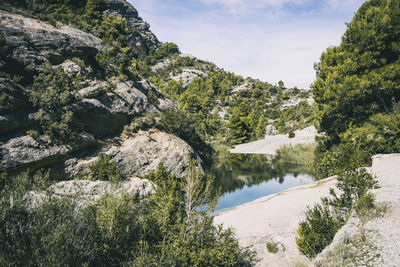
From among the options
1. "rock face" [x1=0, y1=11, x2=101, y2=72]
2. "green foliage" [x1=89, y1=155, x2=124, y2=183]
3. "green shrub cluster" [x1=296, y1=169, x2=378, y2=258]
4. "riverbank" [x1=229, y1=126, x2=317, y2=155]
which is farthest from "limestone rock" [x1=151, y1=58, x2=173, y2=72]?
"green shrub cluster" [x1=296, y1=169, x2=378, y2=258]

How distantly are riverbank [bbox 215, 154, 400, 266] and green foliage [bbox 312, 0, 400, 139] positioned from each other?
22.6 ft

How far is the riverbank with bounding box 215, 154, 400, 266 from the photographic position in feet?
19.8

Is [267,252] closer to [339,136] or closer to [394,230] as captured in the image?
[394,230]

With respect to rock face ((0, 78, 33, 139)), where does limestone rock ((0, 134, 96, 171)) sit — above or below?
below

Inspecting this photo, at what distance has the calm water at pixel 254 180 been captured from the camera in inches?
785

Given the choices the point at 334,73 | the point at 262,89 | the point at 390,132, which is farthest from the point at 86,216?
the point at 262,89

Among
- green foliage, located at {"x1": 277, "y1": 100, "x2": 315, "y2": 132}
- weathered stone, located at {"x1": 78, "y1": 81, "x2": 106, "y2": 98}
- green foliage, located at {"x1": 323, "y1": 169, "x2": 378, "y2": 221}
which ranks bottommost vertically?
green foliage, located at {"x1": 323, "y1": 169, "x2": 378, "y2": 221}

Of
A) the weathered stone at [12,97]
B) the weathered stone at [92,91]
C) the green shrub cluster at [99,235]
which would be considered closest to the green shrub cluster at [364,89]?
the green shrub cluster at [99,235]

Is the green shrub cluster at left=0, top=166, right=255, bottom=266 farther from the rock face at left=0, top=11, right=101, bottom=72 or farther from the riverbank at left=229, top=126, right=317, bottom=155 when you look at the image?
the riverbank at left=229, top=126, right=317, bottom=155

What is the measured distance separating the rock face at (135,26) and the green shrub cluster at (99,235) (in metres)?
80.7

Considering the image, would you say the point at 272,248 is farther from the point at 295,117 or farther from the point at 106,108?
the point at 295,117

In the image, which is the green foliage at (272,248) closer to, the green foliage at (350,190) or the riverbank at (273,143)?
the green foliage at (350,190)

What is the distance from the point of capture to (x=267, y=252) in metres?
8.80

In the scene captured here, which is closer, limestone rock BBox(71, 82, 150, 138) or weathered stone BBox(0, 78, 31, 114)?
weathered stone BBox(0, 78, 31, 114)
